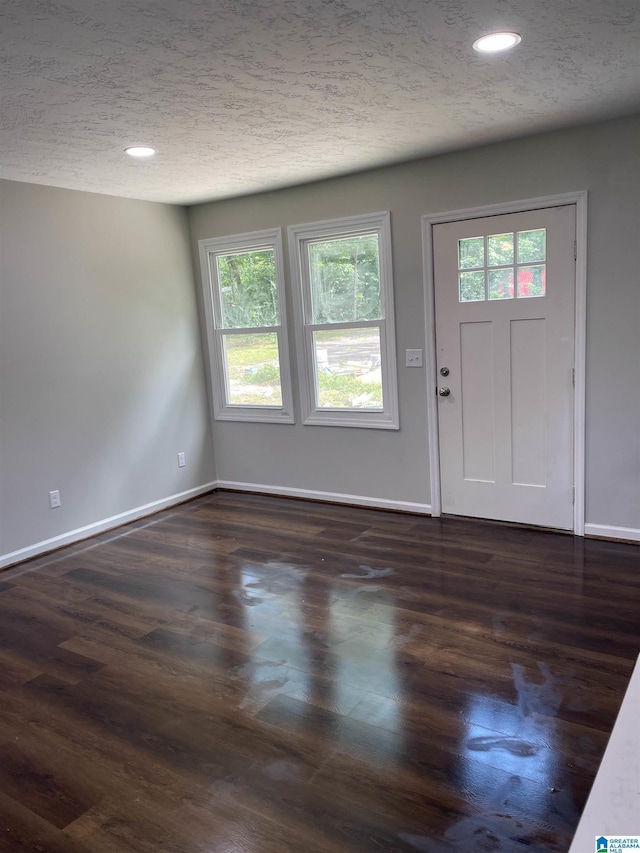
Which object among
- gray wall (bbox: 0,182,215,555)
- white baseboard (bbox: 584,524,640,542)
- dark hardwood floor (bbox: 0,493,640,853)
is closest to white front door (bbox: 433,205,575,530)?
white baseboard (bbox: 584,524,640,542)

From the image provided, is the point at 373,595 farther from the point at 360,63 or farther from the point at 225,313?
the point at 225,313

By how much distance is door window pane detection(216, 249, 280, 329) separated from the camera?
4824 millimetres

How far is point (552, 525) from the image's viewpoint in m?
3.89

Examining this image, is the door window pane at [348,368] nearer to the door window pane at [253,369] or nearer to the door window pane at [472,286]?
the door window pane at [253,369]

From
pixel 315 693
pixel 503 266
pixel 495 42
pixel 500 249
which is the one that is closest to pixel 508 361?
pixel 503 266

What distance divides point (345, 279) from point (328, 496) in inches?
66.2

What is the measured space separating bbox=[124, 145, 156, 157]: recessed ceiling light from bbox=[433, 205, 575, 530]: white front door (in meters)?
1.82

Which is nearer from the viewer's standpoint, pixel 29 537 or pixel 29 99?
pixel 29 99

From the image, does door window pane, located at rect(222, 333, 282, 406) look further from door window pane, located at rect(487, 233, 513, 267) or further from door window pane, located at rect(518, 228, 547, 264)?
door window pane, located at rect(518, 228, 547, 264)

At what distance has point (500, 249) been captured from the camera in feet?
12.4

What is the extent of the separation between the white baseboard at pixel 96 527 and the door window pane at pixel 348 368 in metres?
1.41

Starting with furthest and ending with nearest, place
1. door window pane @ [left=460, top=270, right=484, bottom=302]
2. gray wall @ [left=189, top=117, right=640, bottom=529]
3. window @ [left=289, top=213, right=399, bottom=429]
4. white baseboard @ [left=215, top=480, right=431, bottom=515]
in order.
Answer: white baseboard @ [left=215, top=480, right=431, bottom=515]
window @ [left=289, top=213, right=399, bottom=429]
door window pane @ [left=460, top=270, right=484, bottom=302]
gray wall @ [left=189, top=117, right=640, bottom=529]

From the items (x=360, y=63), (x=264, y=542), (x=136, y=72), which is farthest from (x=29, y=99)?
(x=264, y=542)

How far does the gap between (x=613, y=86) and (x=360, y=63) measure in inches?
50.2
